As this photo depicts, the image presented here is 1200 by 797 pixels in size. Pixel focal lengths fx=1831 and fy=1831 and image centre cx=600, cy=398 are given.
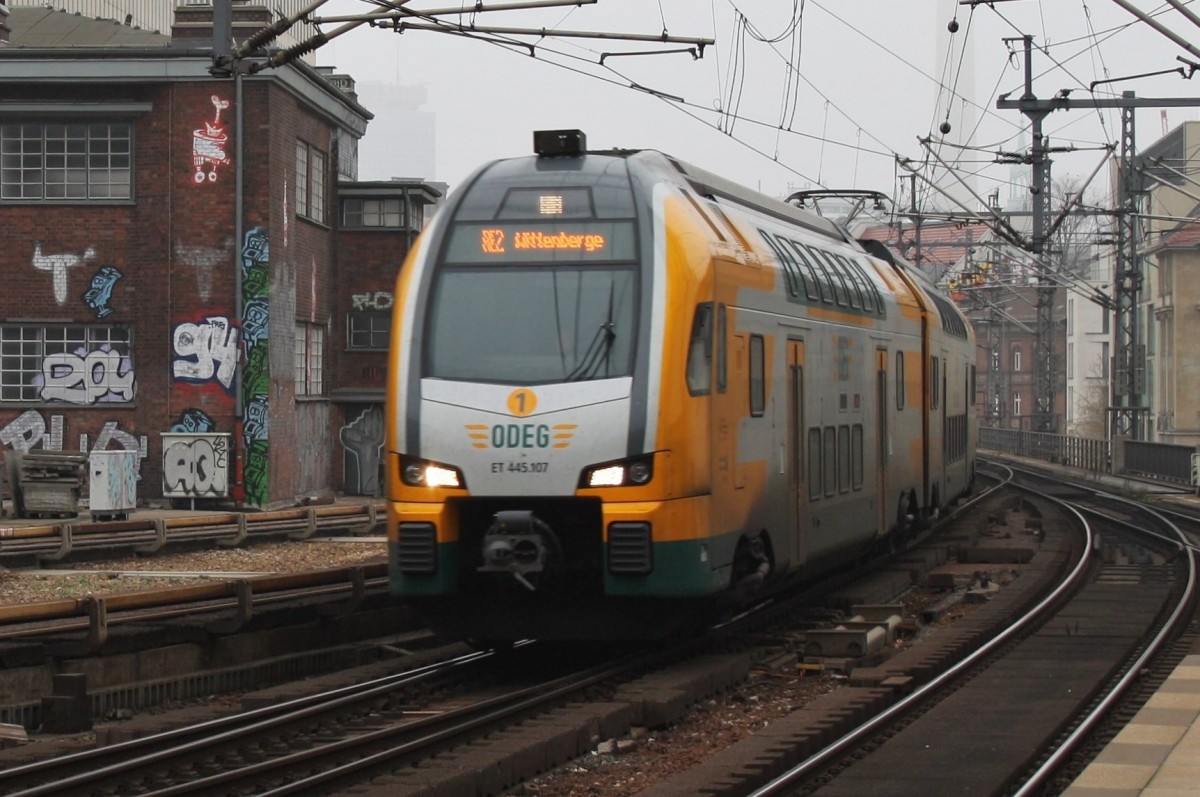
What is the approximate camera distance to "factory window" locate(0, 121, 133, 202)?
1298 inches

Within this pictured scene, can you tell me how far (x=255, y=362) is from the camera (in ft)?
106

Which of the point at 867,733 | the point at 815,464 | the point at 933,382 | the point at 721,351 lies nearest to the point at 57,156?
the point at 933,382

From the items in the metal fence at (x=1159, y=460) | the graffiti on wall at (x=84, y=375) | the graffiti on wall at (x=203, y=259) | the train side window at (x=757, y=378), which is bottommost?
the metal fence at (x=1159, y=460)

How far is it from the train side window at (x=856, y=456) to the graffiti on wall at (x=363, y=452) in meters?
20.7

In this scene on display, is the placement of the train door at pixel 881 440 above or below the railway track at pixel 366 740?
above

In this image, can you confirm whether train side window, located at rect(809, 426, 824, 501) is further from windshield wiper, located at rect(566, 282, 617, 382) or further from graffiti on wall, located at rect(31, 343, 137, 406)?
graffiti on wall, located at rect(31, 343, 137, 406)

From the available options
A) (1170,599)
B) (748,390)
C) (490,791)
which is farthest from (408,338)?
(1170,599)

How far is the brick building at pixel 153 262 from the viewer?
32.4 meters

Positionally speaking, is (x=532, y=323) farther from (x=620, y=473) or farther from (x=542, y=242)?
(x=620, y=473)

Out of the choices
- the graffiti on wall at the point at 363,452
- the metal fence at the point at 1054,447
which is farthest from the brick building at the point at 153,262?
the metal fence at the point at 1054,447

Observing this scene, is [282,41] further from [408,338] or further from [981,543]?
[408,338]

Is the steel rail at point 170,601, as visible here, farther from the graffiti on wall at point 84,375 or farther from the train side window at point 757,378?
the graffiti on wall at point 84,375

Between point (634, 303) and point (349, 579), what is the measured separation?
5.27 m

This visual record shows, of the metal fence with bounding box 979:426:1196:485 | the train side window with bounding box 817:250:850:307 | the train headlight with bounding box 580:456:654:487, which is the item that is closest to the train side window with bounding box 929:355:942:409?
the train side window with bounding box 817:250:850:307
